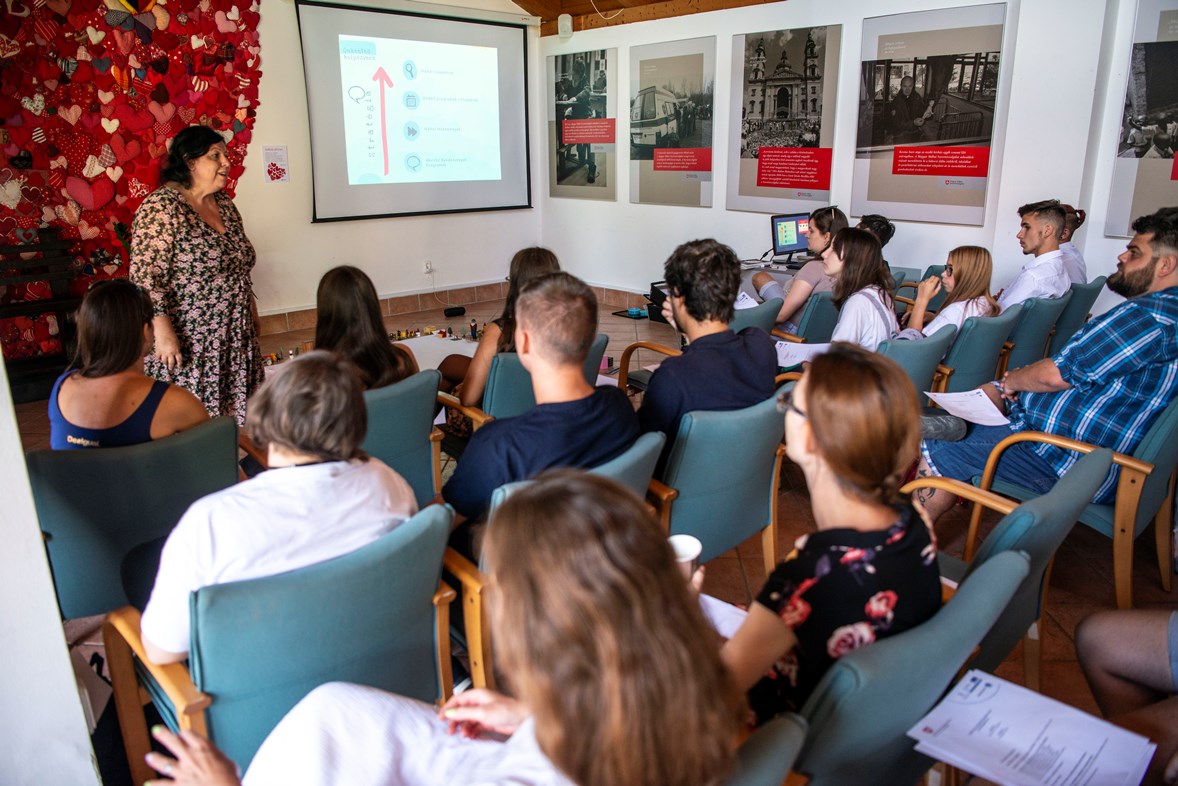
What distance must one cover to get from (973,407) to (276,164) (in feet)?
18.3

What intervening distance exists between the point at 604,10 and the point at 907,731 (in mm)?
7487

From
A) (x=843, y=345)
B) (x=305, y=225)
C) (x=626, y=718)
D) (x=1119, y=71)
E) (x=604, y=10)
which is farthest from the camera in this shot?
(x=604, y=10)

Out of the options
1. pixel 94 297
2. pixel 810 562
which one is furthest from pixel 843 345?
pixel 94 297

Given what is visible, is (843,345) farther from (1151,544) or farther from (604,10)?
(604,10)

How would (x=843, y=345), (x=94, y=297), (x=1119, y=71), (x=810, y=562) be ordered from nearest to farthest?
(x=810, y=562) < (x=843, y=345) < (x=94, y=297) < (x=1119, y=71)

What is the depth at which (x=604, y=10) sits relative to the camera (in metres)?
7.54

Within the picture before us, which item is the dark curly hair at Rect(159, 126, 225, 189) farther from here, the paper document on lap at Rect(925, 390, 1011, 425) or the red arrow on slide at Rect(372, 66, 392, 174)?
the red arrow on slide at Rect(372, 66, 392, 174)

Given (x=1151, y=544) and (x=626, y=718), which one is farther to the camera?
(x=1151, y=544)

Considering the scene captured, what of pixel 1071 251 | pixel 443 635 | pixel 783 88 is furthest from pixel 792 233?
pixel 443 635

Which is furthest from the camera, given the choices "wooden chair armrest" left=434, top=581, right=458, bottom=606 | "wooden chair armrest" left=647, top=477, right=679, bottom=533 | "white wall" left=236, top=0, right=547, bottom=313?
"white wall" left=236, top=0, right=547, bottom=313

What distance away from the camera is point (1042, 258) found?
4168 millimetres

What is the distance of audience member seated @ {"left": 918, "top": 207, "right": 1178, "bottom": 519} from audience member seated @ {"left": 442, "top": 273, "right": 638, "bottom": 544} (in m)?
1.49

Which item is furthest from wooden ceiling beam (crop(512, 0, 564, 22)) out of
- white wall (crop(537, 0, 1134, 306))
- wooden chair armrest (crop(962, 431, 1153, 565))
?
wooden chair armrest (crop(962, 431, 1153, 565))

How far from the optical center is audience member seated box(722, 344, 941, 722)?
1.32 m
